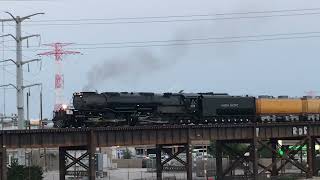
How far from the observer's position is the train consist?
1893 inches

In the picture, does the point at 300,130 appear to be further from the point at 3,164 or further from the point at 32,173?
the point at 3,164

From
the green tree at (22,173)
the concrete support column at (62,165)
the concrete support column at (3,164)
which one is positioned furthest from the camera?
the green tree at (22,173)

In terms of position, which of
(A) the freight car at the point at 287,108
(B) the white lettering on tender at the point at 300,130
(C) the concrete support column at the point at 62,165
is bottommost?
(C) the concrete support column at the point at 62,165

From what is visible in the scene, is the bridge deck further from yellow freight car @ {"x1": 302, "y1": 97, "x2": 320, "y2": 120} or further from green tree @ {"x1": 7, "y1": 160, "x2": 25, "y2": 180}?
green tree @ {"x1": 7, "y1": 160, "x2": 25, "y2": 180}

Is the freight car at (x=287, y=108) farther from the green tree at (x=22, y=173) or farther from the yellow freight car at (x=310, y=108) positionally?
the green tree at (x=22, y=173)

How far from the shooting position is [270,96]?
2518 inches

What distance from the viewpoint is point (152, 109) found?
52.3 m

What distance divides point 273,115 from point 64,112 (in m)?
25.2

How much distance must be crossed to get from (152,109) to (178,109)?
126 inches

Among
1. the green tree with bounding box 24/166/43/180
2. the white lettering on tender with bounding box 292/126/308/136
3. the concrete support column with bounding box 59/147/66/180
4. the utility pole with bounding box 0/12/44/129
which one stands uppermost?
the utility pole with bounding box 0/12/44/129

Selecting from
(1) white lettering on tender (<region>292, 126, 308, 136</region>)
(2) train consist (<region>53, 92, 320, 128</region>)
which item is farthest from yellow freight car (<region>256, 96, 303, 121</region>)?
(1) white lettering on tender (<region>292, 126, 308, 136</region>)

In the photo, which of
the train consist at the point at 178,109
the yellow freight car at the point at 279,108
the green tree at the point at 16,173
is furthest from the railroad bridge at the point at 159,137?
the green tree at the point at 16,173

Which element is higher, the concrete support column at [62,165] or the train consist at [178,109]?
the train consist at [178,109]

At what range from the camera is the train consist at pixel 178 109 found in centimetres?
4809
